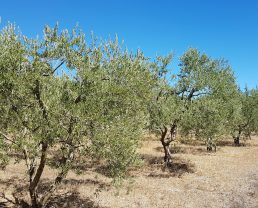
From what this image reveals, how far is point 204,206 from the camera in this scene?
31.1 meters

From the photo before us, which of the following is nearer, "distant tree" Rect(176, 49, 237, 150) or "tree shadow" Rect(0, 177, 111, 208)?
"tree shadow" Rect(0, 177, 111, 208)

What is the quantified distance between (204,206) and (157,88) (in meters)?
15.9

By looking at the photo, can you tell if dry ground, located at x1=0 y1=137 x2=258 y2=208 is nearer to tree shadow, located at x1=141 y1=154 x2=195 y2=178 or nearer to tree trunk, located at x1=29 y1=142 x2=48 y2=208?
tree shadow, located at x1=141 y1=154 x2=195 y2=178

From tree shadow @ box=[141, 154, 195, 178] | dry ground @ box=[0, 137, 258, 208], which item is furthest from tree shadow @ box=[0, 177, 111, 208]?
tree shadow @ box=[141, 154, 195, 178]

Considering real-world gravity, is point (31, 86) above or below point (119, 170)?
above

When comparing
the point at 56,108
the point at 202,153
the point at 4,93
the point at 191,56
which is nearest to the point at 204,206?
the point at 56,108

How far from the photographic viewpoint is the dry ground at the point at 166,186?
31156mm

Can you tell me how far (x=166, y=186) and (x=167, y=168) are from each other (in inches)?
374

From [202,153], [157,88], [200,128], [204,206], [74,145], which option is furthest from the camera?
[202,153]

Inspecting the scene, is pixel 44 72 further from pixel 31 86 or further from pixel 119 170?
pixel 119 170

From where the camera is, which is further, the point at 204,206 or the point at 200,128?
the point at 200,128

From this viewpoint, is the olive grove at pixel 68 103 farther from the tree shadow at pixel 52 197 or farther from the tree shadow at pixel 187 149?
the tree shadow at pixel 187 149

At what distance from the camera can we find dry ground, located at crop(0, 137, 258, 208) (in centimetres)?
3116

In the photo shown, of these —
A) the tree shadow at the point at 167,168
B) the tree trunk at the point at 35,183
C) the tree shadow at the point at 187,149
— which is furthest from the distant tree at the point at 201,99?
the tree trunk at the point at 35,183
